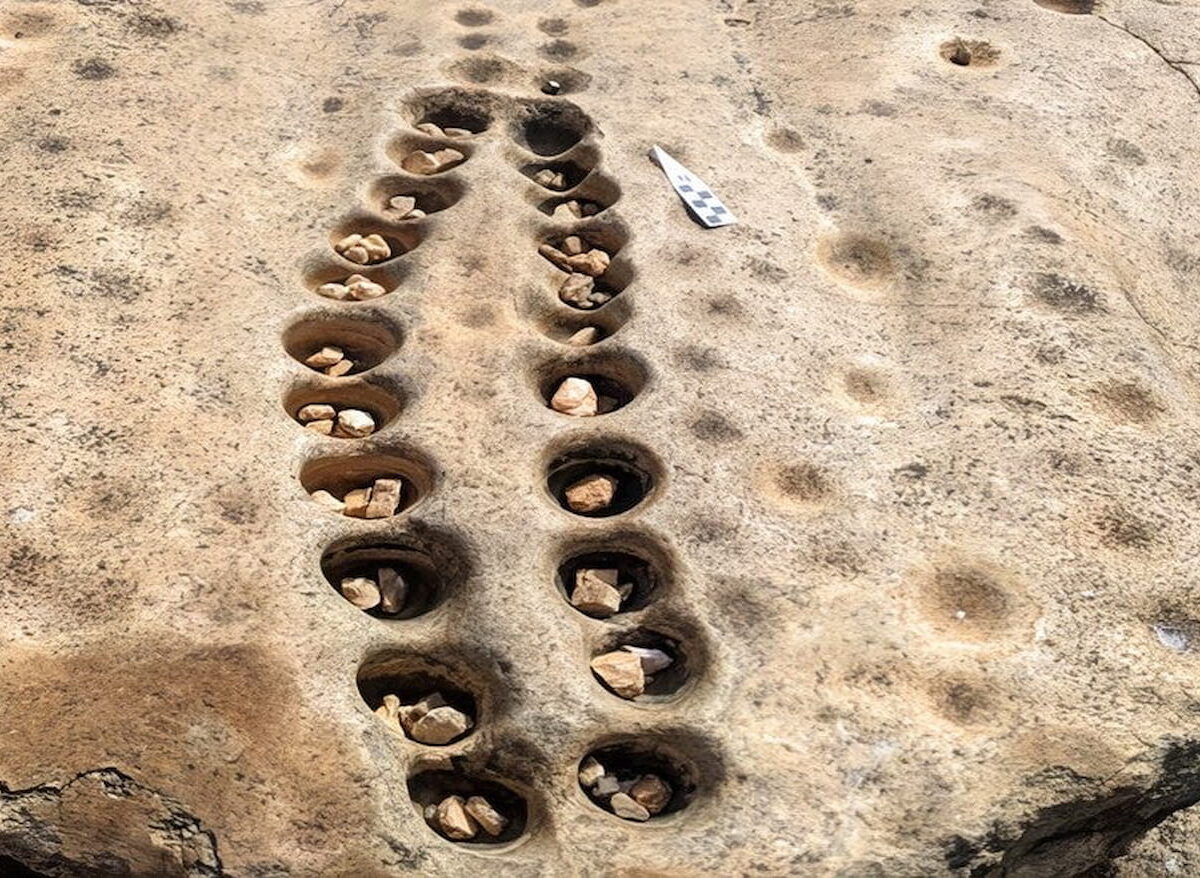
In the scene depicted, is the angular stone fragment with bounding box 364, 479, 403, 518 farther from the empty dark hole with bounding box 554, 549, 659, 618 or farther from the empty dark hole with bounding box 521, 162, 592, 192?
the empty dark hole with bounding box 521, 162, 592, 192

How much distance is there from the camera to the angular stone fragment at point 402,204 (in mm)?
3123

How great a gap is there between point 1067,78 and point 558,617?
6.85 feet

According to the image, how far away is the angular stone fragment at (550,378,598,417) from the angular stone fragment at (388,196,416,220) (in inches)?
24.8

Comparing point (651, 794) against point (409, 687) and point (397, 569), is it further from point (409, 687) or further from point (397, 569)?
point (397, 569)

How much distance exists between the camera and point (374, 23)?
3727mm

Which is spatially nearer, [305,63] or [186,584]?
[186,584]

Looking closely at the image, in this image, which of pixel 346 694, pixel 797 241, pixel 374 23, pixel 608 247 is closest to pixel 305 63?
pixel 374 23

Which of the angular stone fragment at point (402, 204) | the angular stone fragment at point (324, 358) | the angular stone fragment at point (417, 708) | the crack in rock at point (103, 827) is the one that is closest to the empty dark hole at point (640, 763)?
the angular stone fragment at point (417, 708)

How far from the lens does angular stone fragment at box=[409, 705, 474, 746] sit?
86.1 inches

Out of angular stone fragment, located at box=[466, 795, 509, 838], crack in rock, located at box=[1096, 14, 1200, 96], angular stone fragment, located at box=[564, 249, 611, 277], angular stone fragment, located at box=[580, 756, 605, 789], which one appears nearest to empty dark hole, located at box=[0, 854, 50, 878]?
angular stone fragment, located at box=[466, 795, 509, 838]

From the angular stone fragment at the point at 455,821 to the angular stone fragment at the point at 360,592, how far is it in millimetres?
362

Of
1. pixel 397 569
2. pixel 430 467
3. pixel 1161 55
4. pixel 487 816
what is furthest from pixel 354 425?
pixel 1161 55

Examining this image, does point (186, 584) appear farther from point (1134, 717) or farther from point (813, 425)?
point (1134, 717)

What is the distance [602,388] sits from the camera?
2.76 metres
